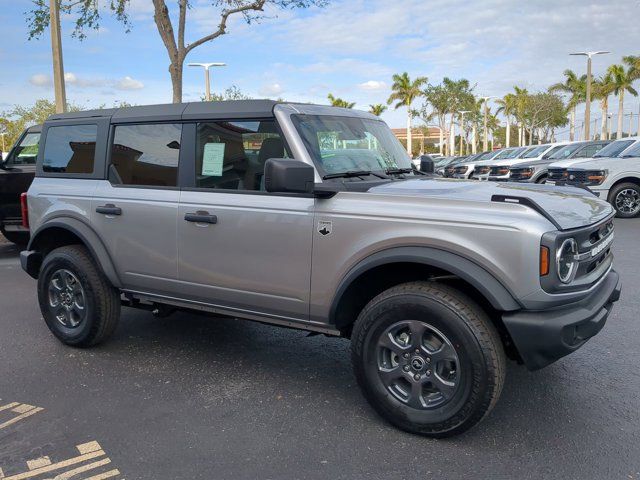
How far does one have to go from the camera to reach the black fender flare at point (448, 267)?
2.97 meters

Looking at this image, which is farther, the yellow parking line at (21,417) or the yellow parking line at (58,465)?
the yellow parking line at (21,417)

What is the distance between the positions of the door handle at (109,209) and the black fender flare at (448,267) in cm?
190

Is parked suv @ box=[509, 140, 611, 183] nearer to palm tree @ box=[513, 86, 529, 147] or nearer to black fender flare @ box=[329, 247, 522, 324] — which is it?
black fender flare @ box=[329, 247, 522, 324]

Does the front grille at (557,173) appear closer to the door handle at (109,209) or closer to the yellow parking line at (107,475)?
the door handle at (109,209)

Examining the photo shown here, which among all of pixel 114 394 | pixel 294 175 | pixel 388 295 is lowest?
pixel 114 394

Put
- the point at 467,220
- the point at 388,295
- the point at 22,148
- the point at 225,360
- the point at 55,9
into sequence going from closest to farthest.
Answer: the point at 467,220 → the point at 388,295 → the point at 225,360 → the point at 22,148 → the point at 55,9

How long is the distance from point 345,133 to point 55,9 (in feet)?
34.8

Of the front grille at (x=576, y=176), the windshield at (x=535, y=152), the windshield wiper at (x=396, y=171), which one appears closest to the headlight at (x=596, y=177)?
the front grille at (x=576, y=176)

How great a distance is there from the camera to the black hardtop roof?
385cm

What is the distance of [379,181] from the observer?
3.89 meters

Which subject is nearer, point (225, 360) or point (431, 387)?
point (431, 387)

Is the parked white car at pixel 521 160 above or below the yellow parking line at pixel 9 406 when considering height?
→ above

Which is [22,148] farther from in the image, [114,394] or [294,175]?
[294,175]

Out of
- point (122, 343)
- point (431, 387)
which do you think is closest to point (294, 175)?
point (431, 387)
